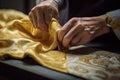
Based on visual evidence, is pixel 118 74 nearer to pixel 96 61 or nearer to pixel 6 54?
pixel 96 61

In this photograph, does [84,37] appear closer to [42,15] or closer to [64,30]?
[64,30]

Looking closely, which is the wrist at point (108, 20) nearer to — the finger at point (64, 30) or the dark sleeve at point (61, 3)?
the finger at point (64, 30)

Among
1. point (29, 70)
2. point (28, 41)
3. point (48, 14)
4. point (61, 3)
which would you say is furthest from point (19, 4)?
point (29, 70)

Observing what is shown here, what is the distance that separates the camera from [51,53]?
2.34 feet

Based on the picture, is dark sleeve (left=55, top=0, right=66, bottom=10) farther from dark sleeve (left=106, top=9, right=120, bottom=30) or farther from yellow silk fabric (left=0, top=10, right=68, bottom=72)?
dark sleeve (left=106, top=9, right=120, bottom=30)

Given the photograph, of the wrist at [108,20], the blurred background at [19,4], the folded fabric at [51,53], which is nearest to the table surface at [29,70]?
the folded fabric at [51,53]

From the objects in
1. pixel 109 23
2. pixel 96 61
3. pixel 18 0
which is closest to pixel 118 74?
pixel 96 61

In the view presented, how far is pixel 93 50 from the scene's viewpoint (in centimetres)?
75

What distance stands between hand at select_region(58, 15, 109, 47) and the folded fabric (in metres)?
0.03

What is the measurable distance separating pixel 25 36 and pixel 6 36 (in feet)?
0.20

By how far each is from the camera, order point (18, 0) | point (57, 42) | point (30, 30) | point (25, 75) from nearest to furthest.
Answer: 1. point (25, 75)
2. point (57, 42)
3. point (30, 30)
4. point (18, 0)

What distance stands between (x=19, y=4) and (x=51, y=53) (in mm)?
797

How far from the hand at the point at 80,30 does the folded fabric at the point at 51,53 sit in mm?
30

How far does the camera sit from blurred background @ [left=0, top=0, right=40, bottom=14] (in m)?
1.41
